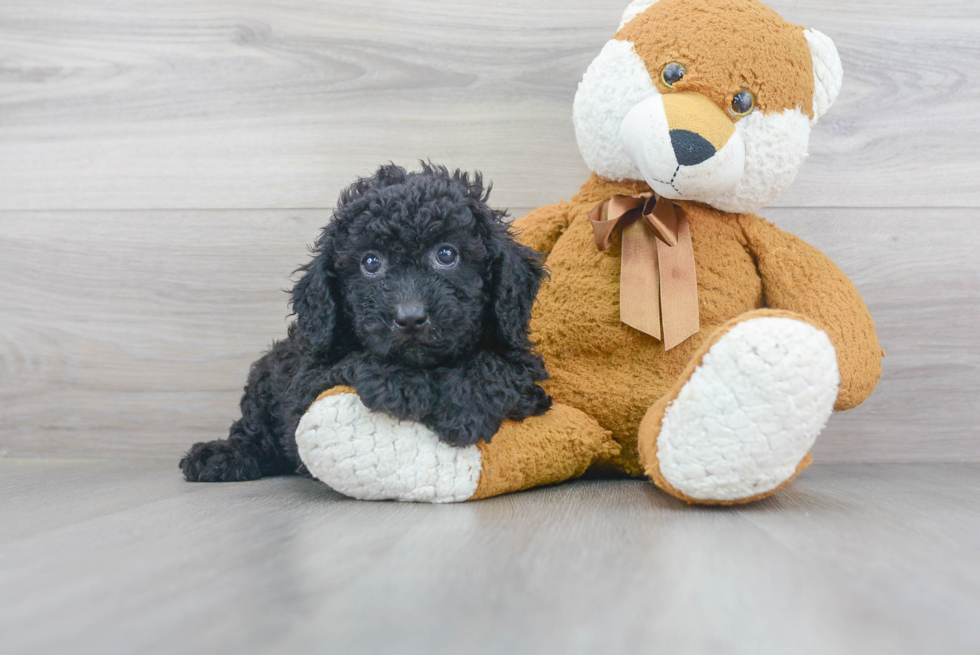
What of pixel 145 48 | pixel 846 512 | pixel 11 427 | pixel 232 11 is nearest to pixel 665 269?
pixel 846 512

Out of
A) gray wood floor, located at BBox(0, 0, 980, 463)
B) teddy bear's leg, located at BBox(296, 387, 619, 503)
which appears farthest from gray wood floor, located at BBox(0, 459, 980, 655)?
gray wood floor, located at BBox(0, 0, 980, 463)

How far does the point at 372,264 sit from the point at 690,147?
0.45 m

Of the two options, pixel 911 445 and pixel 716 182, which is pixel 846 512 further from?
pixel 911 445

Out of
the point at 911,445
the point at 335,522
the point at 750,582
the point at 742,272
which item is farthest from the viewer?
the point at 911,445

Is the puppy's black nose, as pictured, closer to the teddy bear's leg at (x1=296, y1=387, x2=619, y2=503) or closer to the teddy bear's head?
the teddy bear's leg at (x1=296, y1=387, x2=619, y2=503)

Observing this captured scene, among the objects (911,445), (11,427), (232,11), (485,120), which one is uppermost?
(232,11)

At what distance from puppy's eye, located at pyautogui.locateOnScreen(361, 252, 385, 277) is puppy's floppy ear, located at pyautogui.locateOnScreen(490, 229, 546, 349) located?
0.15 m

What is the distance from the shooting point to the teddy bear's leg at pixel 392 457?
0.94m

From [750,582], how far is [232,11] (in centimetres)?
147

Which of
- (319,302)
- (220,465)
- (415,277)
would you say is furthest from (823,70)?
(220,465)

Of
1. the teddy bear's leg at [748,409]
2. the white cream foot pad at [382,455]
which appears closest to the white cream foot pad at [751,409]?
the teddy bear's leg at [748,409]

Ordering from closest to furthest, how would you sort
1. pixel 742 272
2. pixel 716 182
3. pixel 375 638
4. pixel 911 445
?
pixel 375 638, pixel 716 182, pixel 742 272, pixel 911 445

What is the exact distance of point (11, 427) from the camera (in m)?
1.55

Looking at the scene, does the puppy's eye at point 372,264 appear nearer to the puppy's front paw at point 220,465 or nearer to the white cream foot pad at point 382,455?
the white cream foot pad at point 382,455
